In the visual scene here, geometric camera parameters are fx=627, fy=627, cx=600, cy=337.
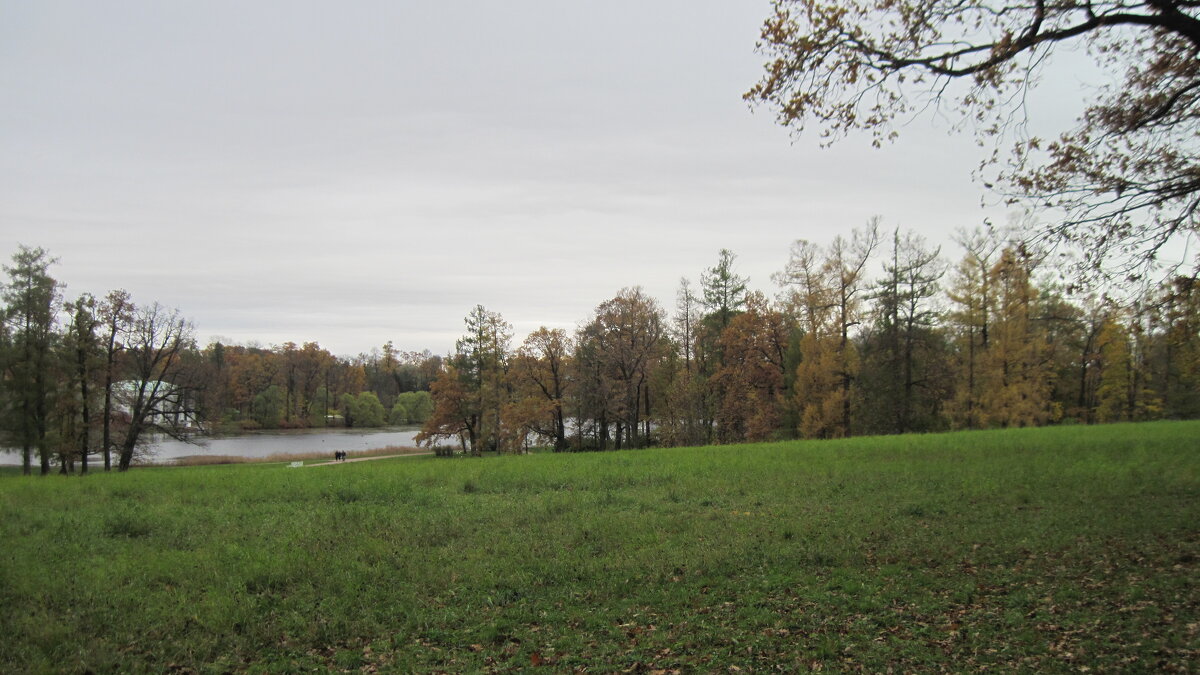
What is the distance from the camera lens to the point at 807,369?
35.9 m

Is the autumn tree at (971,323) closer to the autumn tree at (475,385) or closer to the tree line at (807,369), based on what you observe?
the tree line at (807,369)

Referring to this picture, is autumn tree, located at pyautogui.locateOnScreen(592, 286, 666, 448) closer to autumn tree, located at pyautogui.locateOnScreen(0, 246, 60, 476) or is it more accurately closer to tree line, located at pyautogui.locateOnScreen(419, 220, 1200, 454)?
tree line, located at pyautogui.locateOnScreen(419, 220, 1200, 454)

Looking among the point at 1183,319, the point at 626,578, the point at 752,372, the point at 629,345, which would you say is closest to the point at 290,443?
the point at 629,345

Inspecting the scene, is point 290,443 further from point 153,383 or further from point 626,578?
point 626,578

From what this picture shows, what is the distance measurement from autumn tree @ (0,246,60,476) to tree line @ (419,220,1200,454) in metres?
23.7

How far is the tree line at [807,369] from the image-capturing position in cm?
3400

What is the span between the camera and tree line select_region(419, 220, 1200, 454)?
34.0 m

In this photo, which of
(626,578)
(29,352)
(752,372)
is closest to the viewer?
(626,578)

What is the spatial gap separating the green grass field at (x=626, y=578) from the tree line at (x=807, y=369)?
2245 centimetres

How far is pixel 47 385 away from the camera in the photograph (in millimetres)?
30703

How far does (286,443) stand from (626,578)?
70.1 m

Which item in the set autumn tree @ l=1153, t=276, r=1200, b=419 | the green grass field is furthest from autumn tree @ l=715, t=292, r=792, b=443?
autumn tree @ l=1153, t=276, r=1200, b=419

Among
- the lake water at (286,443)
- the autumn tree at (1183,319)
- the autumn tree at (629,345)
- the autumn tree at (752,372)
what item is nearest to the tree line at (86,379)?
the lake water at (286,443)

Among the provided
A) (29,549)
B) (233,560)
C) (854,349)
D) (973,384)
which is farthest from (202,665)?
(973,384)
